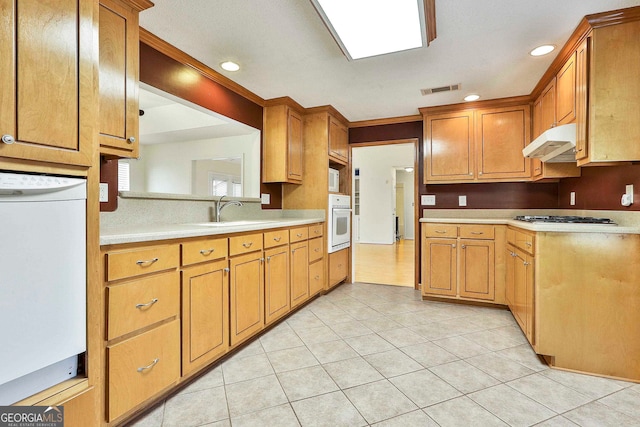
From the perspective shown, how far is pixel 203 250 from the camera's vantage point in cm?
182

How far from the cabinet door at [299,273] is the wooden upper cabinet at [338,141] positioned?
1277 mm

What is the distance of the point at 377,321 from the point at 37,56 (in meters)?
2.77

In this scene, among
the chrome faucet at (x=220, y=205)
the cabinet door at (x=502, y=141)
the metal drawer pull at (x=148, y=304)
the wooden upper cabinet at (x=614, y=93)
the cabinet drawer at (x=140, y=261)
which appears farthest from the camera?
the cabinet door at (x=502, y=141)

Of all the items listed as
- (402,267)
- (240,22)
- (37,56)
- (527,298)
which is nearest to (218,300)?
(37,56)

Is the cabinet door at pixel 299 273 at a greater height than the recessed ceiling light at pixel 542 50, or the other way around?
the recessed ceiling light at pixel 542 50

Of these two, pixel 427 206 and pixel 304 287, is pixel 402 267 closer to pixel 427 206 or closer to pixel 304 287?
pixel 427 206

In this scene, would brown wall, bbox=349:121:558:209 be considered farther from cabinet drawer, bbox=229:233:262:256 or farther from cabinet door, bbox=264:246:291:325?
cabinet drawer, bbox=229:233:262:256

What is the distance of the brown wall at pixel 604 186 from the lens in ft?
6.79

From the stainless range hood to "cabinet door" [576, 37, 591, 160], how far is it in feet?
0.18

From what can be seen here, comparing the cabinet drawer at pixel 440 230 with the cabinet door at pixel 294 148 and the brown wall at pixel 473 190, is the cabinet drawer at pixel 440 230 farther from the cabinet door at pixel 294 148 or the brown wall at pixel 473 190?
the cabinet door at pixel 294 148

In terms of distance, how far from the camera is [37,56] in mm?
1017

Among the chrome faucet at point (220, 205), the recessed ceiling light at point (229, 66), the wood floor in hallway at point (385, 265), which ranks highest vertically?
the recessed ceiling light at point (229, 66)

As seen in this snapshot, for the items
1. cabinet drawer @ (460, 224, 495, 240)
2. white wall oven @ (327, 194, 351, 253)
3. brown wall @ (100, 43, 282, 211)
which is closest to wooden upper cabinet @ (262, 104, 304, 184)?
brown wall @ (100, 43, 282, 211)

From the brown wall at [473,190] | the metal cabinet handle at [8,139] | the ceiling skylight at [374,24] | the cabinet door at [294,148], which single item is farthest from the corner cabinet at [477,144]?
the metal cabinet handle at [8,139]
